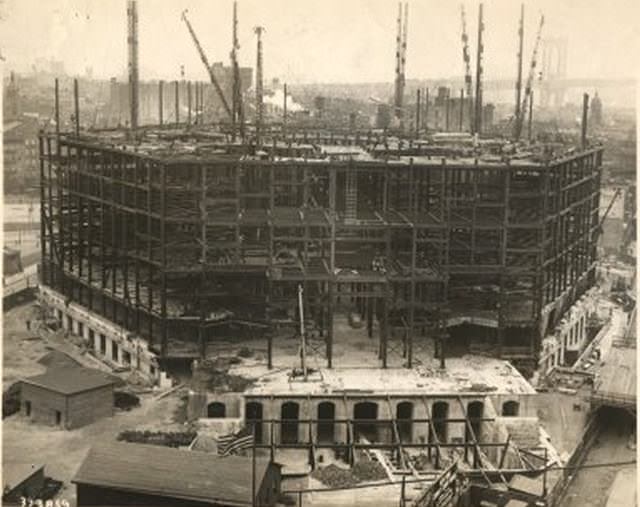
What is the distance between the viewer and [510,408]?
5247 cm

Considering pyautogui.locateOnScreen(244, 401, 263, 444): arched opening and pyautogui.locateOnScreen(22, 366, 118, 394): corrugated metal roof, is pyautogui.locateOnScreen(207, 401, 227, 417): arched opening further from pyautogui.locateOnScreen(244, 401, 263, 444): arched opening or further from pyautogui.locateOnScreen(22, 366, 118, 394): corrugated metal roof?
pyautogui.locateOnScreen(22, 366, 118, 394): corrugated metal roof

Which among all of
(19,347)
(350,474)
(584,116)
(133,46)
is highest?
(133,46)

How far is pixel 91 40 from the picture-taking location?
4262 centimetres

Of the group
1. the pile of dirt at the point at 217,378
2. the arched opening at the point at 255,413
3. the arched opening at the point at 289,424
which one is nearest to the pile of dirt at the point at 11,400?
the pile of dirt at the point at 217,378

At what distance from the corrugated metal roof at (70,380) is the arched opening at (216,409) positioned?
5865 mm

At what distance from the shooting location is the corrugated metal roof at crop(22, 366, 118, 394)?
165ft

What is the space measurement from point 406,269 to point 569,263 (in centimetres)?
1796

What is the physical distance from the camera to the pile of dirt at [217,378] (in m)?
51.7

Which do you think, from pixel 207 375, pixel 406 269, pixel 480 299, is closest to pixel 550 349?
pixel 480 299

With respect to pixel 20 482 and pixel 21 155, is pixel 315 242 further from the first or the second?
pixel 21 155

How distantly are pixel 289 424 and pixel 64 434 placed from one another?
12.4 meters

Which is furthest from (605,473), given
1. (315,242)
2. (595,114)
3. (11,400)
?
(595,114)

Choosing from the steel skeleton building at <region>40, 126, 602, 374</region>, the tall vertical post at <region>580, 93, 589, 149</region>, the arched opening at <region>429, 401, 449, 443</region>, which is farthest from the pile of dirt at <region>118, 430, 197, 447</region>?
the tall vertical post at <region>580, 93, 589, 149</region>

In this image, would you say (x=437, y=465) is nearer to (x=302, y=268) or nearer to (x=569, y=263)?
(x=302, y=268)
